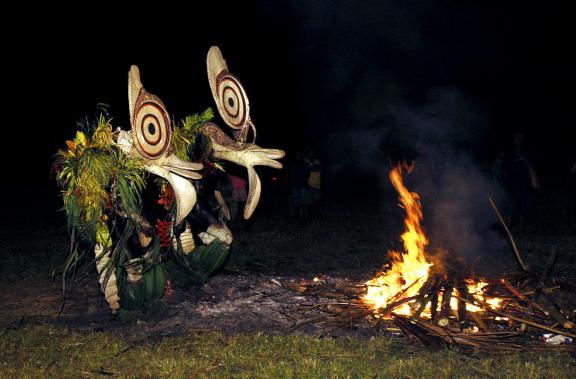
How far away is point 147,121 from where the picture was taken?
6094 mm

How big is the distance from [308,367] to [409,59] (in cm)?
1896

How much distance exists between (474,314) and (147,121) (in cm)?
379

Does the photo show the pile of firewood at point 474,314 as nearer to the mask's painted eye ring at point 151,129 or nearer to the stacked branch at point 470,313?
the stacked branch at point 470,313

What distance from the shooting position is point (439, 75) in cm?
2441

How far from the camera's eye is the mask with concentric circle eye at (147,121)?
595 centimetres

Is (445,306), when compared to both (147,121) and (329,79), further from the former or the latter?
(329,79)

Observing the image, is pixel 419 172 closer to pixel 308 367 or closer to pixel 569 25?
pixel 308 367

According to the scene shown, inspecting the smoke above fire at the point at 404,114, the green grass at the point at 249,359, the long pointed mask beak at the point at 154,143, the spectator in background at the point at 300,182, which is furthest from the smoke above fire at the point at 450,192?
the long pointed mask beak at the point at 154,143

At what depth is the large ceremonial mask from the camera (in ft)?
20.3

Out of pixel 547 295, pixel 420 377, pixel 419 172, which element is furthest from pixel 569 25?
pixel 420 377

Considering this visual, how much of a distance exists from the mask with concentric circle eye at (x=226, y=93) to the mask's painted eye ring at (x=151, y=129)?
32.7 inches

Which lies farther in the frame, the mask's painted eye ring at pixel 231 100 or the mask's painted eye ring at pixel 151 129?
the mask's painted eye ring at pixel 231 100

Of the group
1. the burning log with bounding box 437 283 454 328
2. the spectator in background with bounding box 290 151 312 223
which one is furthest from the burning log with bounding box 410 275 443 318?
the spectator in background with bounding box 290 151 312 223

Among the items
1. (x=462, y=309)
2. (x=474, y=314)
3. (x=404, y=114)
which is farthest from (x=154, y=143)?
(x=404, y=114)
